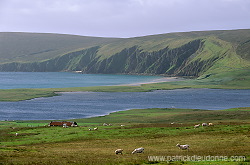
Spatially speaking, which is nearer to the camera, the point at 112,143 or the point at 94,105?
the point at 112,143

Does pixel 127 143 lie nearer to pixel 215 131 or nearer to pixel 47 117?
pixel 215 131

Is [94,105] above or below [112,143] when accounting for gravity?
below

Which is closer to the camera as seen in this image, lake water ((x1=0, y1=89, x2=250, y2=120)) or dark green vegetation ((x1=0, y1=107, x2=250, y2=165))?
dark green vegetation ((x1=0, y1=107, x2=250, y2=165))

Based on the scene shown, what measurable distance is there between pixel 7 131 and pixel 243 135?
1462 inches

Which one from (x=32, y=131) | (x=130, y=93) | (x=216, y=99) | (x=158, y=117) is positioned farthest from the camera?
(x=130, y=93)

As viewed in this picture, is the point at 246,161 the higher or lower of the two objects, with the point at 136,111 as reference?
higher

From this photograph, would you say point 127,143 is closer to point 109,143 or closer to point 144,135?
point 109,143

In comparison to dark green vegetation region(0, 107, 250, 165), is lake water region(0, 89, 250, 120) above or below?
below

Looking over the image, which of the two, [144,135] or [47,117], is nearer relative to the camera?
[144,135]

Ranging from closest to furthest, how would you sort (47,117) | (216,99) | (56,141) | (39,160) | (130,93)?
(39,160), (56,141), (47,117), (216,99), (130,93)

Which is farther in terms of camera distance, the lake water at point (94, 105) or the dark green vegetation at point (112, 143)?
the lake water at point (94, 105)

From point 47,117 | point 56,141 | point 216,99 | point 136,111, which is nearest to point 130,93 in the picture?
point 216,99

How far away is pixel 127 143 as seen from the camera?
49.5 m

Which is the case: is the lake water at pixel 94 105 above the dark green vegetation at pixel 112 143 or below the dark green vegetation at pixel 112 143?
Answer: below
